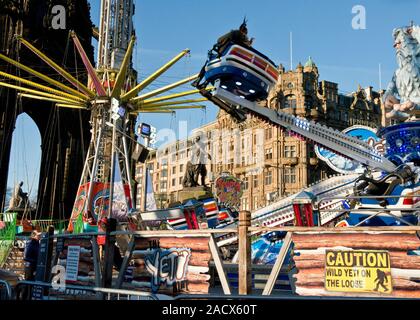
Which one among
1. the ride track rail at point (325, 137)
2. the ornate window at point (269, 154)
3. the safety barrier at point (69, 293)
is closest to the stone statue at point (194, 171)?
the ride track rail at point (325, 137)

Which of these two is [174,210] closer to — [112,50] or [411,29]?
[411,29]

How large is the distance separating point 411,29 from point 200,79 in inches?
359

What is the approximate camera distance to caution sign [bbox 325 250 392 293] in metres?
6.59

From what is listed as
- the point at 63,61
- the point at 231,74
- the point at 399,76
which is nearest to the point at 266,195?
the point at 63,61

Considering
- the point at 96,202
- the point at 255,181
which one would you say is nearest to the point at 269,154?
the point at 255,181

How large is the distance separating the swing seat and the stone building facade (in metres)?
37.8

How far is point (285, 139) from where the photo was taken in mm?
60344

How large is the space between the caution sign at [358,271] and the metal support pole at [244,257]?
129 centimetres

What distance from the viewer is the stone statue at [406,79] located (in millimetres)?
17584

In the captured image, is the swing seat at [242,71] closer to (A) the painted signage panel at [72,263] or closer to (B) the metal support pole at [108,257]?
(B) the metal support pole at [108,257]

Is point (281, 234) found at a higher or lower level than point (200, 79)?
lower

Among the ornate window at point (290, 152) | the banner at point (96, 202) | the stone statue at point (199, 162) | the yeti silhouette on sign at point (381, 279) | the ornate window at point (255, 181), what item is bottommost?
the yeti silhouette on sign at point (381, 279)
